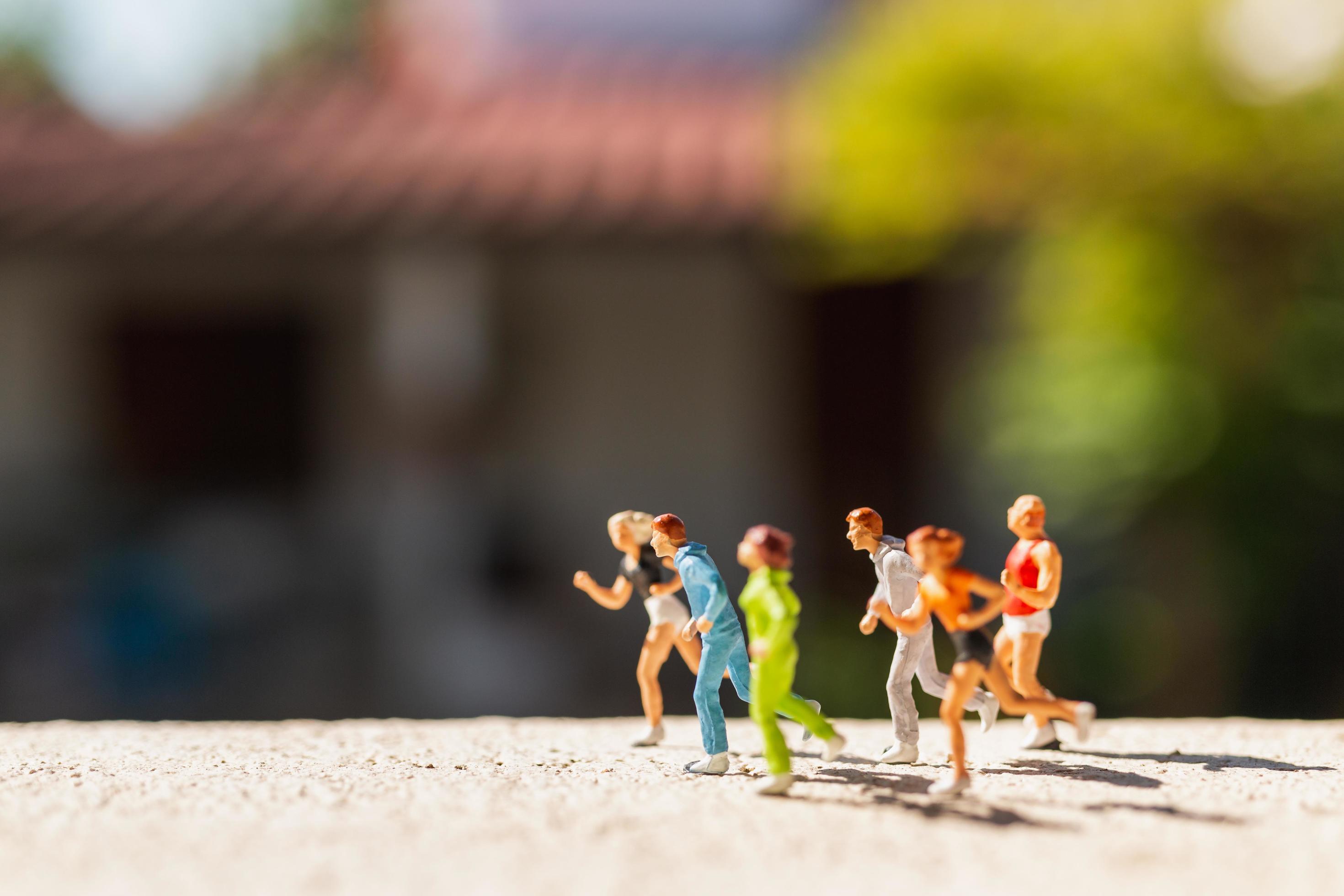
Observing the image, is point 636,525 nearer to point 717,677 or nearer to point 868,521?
point 717,677

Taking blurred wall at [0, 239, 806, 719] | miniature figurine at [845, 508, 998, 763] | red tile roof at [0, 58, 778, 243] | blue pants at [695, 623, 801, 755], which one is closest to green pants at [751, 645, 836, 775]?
blue pants at [695, 623, 801, 755]

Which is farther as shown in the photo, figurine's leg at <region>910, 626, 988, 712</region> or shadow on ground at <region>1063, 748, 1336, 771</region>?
shadow on ground at <region>1063, 748, 1336, 771</region>

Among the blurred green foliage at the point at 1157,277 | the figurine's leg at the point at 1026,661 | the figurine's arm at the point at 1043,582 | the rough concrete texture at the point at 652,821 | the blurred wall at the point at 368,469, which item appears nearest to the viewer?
the rough concrete texture at the point at 652,821

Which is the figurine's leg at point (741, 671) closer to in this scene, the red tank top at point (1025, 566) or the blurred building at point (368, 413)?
the red tank top at point (1025, 566)

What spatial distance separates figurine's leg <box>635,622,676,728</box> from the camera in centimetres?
255

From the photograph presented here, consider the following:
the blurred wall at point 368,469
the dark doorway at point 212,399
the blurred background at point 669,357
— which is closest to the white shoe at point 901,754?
the blurred background at point 669,357

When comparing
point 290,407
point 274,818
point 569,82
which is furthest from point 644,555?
point 569,82

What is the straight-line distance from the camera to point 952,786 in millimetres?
2137

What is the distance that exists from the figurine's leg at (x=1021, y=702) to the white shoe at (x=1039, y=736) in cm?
31

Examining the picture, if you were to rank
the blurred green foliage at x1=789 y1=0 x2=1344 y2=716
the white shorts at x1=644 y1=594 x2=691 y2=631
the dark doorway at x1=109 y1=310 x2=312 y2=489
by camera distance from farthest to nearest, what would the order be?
1. the dark doorway at x1=109 y1=310 x2=312 y2=489
2. the blurred green foliage at x1=789 y1=0 x2=1344 y2=716
3. the white shorts at x1=644 y1=594 x2=691 y2=631

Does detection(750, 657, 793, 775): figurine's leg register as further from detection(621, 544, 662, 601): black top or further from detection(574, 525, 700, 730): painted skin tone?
detection(621, 544, 662, 601): black top

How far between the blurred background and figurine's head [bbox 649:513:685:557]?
133 inches

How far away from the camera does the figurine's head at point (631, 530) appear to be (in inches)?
98.5

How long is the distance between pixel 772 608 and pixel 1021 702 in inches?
20.5
